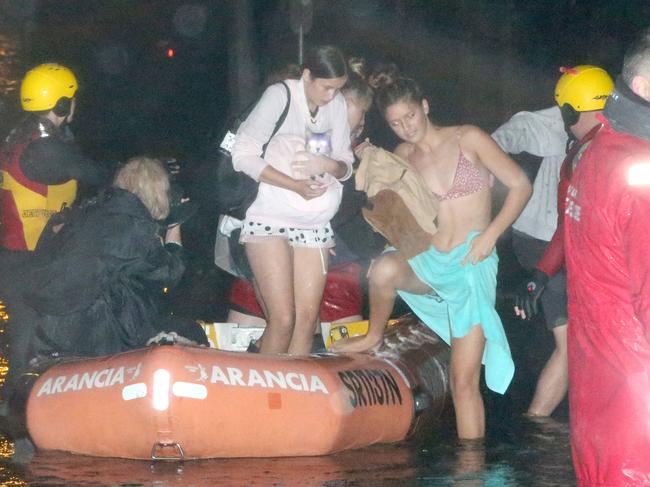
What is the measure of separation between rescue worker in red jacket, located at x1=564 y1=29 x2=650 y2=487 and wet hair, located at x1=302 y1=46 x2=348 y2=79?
10.3ft

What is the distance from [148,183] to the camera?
620 cm

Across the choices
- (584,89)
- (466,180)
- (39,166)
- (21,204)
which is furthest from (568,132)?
(21,204)

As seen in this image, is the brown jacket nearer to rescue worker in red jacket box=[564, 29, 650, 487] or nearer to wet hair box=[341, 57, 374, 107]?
wet hair box=[341, 57, 374, 107]

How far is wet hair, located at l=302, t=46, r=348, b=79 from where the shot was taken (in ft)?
20.3

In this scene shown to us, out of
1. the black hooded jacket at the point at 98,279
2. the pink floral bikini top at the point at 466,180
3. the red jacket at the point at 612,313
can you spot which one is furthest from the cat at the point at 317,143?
the red jacket at the point at 612,313

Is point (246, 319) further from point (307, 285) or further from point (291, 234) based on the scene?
point (291, 234)

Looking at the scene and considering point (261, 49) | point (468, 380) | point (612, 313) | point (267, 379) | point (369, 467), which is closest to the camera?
point (612, 313)

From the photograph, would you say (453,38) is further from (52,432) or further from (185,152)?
(52,432)

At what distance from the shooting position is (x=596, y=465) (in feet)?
10.3

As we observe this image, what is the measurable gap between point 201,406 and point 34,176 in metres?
1.78

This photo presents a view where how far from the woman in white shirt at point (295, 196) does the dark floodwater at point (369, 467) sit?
896 mm

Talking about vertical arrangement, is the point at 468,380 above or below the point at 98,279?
below

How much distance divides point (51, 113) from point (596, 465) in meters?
4.38

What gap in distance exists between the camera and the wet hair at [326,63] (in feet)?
20.3
